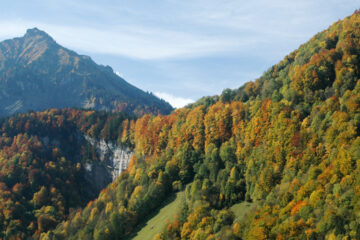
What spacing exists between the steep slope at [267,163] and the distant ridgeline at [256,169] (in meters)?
0.35

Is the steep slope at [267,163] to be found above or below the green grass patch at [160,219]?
above

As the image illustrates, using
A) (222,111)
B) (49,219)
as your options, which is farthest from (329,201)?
(49,219)

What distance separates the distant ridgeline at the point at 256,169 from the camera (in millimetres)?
91625

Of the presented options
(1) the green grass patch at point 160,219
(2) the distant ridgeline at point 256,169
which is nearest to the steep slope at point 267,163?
(2) the distant ridgeline at point 256,169

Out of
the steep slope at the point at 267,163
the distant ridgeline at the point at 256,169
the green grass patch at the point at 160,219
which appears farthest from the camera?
the green grass patch at the point at 160,219

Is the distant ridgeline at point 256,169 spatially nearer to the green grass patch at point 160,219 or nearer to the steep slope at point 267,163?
the steep slope at point 267,163

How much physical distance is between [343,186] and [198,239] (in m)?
43.1

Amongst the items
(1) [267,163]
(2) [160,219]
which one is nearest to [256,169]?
(1) [267,163]

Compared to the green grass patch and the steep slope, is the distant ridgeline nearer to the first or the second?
the steep slope

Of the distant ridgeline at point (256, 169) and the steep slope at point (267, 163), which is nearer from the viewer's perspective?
the steep slope at point (267, 163)

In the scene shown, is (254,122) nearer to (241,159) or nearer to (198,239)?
(241,159)

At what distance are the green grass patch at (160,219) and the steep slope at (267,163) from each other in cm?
463

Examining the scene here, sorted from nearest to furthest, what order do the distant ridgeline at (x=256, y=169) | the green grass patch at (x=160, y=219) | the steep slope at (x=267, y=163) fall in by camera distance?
the steep slope at (x=267, y=163) < the distant ridgeline at (x=256, y=169) < the green grass patch at (x=160, y=219)

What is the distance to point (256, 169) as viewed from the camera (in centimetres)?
12444
